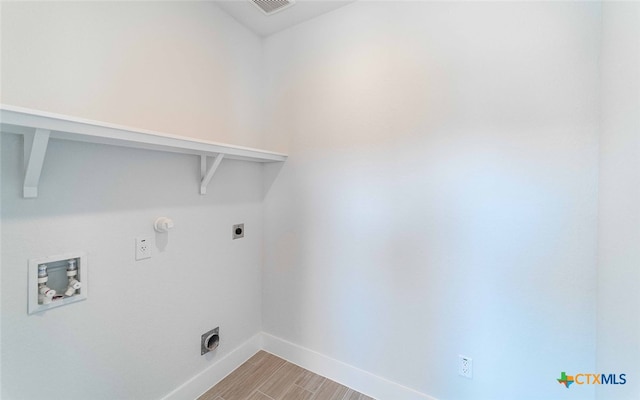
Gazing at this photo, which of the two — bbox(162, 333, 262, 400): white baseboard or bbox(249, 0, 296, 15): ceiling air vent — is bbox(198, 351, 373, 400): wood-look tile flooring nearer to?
bbox(162, 333, 262, 400): white baseboard

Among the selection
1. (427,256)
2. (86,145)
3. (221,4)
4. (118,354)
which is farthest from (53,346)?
(221,4)

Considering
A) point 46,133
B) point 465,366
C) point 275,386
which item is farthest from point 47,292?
point 465,366

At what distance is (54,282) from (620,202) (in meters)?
2.20

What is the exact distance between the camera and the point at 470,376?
4.23 ft

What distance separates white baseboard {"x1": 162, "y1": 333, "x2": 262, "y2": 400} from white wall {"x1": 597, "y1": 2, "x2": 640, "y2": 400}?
1.97 metres

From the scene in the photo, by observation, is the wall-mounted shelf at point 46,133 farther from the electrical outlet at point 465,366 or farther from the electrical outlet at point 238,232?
Result: the electrical outlet at point 465,366

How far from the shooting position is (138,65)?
1253 millimetres

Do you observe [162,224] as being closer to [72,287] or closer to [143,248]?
[143,248]

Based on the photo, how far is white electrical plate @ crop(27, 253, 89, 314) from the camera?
923 mm

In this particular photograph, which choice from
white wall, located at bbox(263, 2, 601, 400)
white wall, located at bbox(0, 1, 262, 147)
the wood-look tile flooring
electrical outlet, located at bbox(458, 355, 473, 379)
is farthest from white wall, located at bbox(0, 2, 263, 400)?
electrical outlet, located at bbox(458, 355, 473, 379)

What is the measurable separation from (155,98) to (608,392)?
244 cm

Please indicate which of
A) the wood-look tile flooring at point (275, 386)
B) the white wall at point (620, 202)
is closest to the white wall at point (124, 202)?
the wood-look tile flooring at point (275, 386)

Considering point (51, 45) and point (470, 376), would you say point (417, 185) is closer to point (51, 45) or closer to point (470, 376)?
point (470, 376)

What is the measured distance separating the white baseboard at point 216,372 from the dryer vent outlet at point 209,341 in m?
0.12
